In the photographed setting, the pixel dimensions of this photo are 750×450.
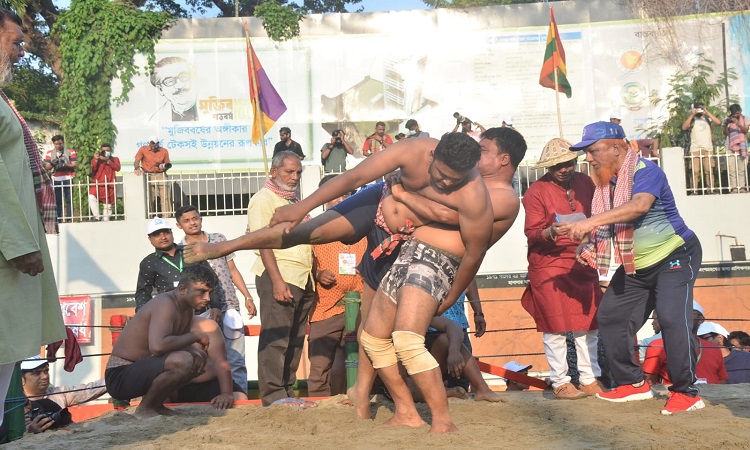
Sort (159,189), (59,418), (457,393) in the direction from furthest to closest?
(159,189) < (457,393) < (59,418)

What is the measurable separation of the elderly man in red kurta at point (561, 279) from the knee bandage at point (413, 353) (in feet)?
6.30

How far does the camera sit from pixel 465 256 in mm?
5141

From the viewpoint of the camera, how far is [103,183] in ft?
54.2

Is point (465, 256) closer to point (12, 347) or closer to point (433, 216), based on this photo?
point (433, 216)

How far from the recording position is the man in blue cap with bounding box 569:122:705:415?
5676 millimetres

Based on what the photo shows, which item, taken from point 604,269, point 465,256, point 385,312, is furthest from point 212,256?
point 604,269

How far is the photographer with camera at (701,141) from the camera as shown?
52.8ft

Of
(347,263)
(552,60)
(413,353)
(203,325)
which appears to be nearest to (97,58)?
(552,60)

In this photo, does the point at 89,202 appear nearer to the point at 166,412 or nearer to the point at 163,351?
the point at 163,351

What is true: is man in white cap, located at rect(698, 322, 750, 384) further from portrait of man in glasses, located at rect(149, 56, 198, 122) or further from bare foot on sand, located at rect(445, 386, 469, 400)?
portrait of man in glasses, located at rect(149, 56, 198, 122)

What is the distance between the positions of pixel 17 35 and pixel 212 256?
1.83 m

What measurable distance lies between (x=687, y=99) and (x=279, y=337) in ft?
49.1

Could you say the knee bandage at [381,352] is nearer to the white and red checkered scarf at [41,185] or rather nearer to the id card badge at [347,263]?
the white and red checkered scarf at [41,185]

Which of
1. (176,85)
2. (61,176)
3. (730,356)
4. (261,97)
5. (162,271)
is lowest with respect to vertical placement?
(730,356)
